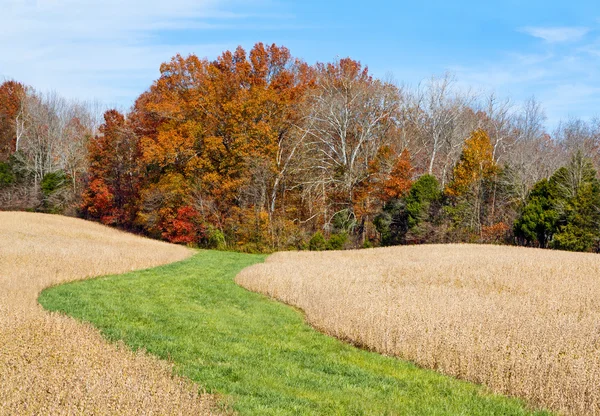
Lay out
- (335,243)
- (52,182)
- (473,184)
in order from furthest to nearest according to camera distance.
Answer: (52,182), (473,184), (335,243)

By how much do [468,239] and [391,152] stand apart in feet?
31.2

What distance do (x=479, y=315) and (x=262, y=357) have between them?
4643mm

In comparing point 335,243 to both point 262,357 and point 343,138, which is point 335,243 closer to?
point 343,138

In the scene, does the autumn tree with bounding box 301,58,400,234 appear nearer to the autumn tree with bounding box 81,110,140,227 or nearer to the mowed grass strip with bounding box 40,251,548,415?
the autumn tree with bounding box 81,110,140,227

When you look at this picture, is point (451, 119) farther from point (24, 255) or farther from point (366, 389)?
point (366, 389)

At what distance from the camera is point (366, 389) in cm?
736

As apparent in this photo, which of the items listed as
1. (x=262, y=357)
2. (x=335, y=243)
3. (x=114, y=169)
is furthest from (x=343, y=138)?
(x=262, y=357)

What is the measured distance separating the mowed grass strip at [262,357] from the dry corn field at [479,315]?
16.5 inches

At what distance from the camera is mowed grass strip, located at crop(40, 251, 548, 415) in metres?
6.70

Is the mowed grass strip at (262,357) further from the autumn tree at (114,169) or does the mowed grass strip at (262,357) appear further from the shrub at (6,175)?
the shrub at (6,175)

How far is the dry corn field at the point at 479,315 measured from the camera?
716cm

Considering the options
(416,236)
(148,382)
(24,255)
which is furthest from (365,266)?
(416,236)

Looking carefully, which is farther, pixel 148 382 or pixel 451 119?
pixel 451 119

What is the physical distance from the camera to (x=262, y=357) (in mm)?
9023
